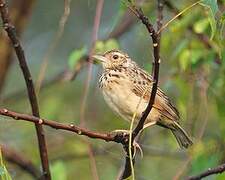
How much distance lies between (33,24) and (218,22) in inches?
324

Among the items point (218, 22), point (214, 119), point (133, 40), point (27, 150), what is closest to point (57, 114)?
point (27, 150)

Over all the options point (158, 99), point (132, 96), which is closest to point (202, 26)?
point (158, 99)

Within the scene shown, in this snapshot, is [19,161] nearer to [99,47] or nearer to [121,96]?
[99,47]

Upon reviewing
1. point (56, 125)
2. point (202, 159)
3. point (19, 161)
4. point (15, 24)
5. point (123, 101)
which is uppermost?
point (15, 24)

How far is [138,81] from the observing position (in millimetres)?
5582

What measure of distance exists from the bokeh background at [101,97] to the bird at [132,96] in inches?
5.8

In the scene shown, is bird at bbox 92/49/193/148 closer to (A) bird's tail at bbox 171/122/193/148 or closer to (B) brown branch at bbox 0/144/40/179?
(A) bird's tail at bbox 171/122/193/148

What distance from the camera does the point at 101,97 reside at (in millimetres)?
9328

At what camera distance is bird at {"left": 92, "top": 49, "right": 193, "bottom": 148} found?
5.49 meters

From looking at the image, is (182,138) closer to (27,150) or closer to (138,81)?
(138,81)

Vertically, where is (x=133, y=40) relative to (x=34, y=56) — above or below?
below

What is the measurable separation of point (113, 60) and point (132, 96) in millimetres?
551

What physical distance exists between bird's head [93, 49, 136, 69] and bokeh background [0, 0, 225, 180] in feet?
0.24

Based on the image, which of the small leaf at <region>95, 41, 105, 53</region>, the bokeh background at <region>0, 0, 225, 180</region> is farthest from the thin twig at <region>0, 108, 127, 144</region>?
the small leaf at <region>95, 41, 105, 53</region>
